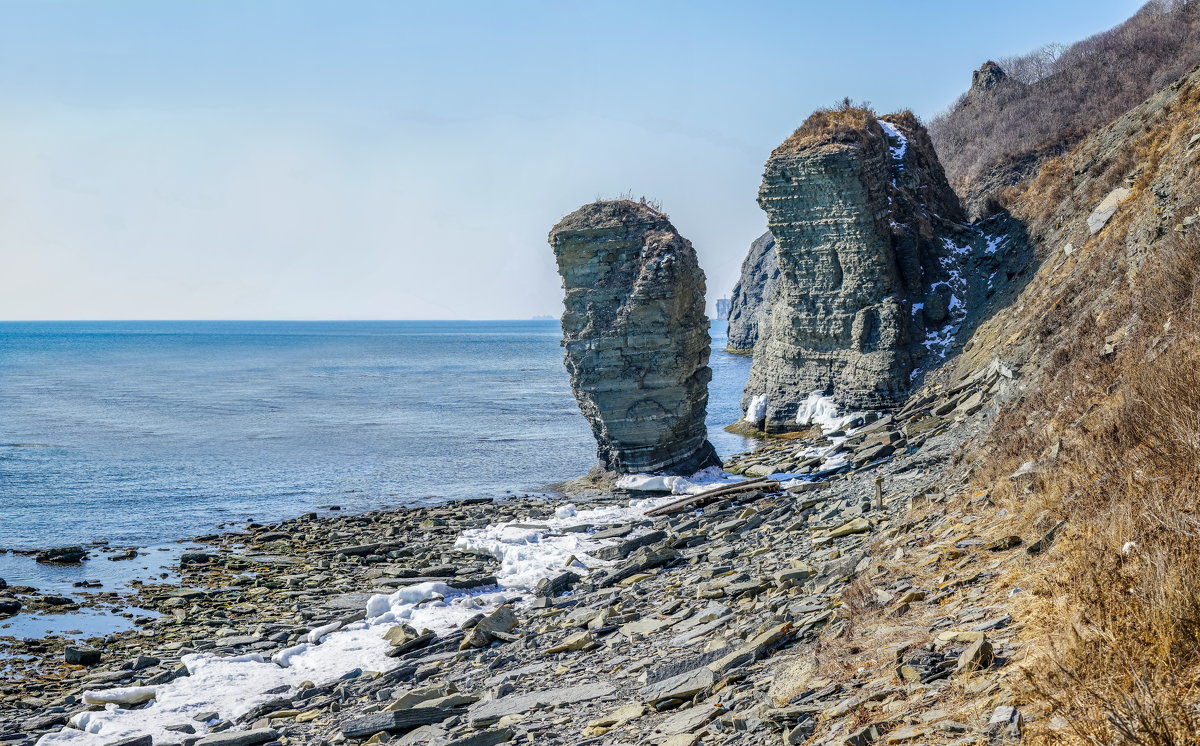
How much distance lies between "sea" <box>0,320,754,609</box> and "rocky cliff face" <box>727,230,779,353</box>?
2338 centimetres

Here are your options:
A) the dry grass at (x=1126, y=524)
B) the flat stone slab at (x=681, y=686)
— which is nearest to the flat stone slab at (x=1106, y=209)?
the dry grass at (x=1126, y=524)

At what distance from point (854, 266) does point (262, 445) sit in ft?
107

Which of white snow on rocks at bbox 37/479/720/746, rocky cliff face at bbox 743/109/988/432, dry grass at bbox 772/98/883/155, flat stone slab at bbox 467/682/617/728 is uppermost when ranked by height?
dry grass at bbox 772/98/883/155

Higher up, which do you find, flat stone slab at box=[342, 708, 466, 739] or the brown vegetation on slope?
the brown vegetation on slope

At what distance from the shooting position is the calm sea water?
35.8m

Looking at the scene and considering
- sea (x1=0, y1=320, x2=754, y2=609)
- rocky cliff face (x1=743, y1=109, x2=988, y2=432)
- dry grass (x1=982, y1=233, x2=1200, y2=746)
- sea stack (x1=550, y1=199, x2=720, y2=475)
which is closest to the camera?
dry grass (x1=982, y1=233, x2=1200, y2=746)

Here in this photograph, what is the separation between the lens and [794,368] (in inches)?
1692

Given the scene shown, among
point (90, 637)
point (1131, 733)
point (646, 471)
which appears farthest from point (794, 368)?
point (1131, 733)

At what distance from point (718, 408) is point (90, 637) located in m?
40.9

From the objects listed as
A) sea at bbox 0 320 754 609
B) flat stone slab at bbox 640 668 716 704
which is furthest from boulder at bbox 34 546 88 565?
flat stone slab at bbox 640 668 716 704

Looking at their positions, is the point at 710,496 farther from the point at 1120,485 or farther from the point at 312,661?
the point at 1120,485

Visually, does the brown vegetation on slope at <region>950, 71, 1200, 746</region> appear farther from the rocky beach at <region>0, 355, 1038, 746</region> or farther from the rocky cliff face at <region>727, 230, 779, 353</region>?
the rocky cliff face at <region>727, 230, 779, 353</region>

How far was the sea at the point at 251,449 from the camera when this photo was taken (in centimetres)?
3388

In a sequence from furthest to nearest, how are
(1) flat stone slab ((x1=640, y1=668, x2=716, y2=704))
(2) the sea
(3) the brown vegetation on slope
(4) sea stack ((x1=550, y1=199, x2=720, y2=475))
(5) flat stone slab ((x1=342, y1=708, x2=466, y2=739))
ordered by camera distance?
1. (2) the sea
2. (4) sea stack ((x1=550, y1=199, x2=720, y2=475))
3. (5) flat stone slab ((x1=342, y1=708, x2=466, y2=739))
4. (1) flat stone slab ((x1=640, y1=668, x2=716, y2=704))
5. (3) the brown vegetation on slope
